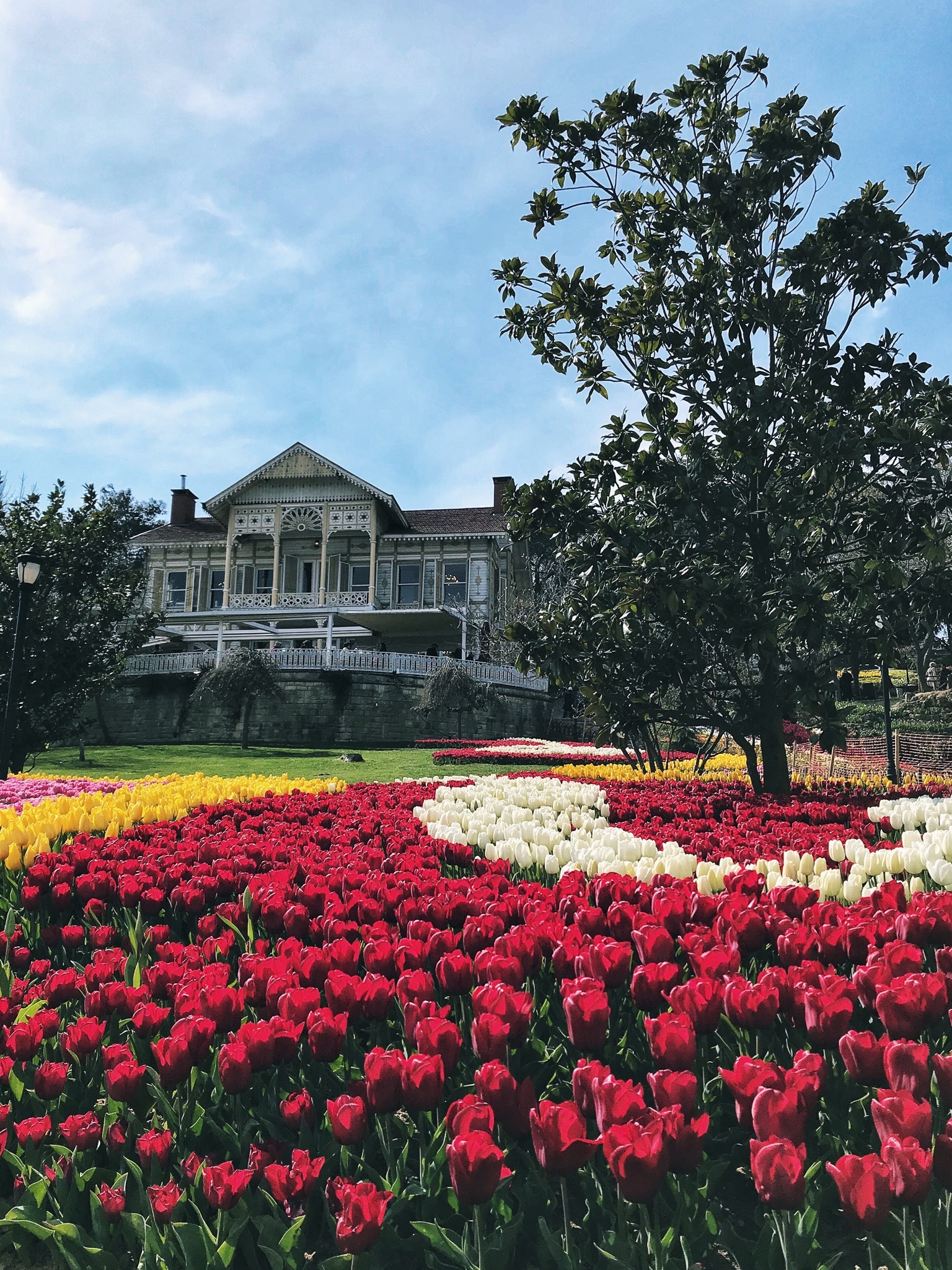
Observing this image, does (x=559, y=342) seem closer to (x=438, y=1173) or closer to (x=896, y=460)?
(x=896, y=460)

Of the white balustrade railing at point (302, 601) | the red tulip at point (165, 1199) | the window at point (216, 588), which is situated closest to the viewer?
the red tulip at point (165, 1199)

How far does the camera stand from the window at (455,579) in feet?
129

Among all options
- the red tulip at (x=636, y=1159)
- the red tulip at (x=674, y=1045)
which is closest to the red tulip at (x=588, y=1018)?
the red tulip at (x=674, y=1045)

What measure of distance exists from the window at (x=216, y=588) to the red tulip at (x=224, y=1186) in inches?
1637

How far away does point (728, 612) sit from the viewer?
272 inches

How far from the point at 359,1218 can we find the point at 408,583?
128ft

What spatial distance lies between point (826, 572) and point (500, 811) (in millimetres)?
3296

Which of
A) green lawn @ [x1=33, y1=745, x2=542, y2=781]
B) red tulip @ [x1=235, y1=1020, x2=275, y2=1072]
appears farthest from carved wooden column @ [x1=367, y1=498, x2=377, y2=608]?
red tulip @ [x1=235, y1=1020, x2=275, y2=1072]

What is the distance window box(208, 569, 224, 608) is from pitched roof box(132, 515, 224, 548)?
1.71m

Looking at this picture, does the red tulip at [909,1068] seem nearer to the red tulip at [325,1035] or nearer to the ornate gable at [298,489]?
the red tulip at [325,1035]

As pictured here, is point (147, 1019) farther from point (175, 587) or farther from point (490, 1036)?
point (175, 587)

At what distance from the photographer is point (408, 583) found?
4012 centimetres

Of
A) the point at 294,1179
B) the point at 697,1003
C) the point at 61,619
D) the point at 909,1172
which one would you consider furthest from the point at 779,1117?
the point at 61,619

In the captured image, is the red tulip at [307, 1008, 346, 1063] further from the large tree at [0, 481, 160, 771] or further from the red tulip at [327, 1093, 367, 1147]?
the large tree at [0, 481, 160, 771]
